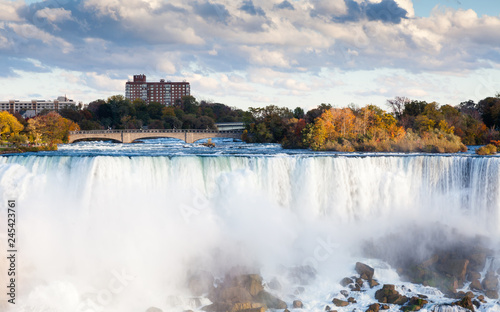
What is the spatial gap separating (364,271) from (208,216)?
289 inches

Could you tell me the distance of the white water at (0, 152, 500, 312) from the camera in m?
19.0

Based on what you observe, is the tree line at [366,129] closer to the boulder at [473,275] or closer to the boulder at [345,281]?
the boulder at [473,275]

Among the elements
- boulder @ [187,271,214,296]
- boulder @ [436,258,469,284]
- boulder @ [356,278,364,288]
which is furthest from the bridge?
boulder @ [356,278,364,288]

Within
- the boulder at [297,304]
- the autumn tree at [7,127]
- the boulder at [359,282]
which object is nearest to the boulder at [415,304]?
the boulder at [359,282]

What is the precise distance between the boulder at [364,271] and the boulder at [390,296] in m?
A: 1.25

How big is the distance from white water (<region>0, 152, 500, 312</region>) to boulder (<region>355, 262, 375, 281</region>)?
1.57ft

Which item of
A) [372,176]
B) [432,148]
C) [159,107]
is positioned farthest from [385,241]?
[159,107]

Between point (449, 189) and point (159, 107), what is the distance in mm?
109774

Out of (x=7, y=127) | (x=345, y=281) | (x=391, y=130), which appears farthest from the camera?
(x=391, y=130)

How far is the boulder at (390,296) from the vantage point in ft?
58.3

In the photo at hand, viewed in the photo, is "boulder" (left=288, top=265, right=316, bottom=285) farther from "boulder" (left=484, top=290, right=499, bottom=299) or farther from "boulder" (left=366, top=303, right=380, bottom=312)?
"boulder" (left=484, top=290, right=499, bottom=299)

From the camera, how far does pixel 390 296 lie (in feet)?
58.8

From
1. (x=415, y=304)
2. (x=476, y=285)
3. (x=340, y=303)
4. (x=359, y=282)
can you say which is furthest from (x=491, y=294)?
(x=340, y=303)

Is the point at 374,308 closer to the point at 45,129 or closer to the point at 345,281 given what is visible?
the point at 345,281
